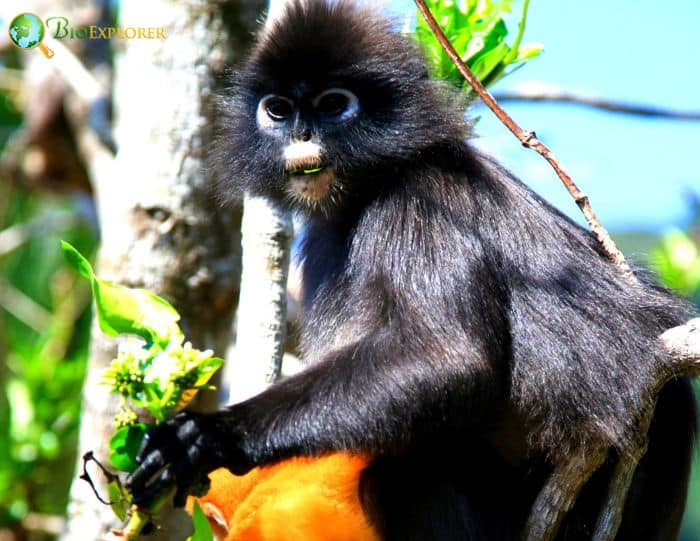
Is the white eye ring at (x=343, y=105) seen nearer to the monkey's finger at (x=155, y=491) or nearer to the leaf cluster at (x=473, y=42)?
the leaf cluster at (x=473, y=42)

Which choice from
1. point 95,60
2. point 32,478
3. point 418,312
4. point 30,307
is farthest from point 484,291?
point 30,307

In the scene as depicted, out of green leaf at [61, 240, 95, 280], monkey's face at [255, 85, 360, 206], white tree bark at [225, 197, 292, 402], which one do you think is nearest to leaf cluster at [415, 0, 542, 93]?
monkey's face at [255, 85, 360, 206]

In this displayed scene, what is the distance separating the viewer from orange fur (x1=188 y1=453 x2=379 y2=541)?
4.27m

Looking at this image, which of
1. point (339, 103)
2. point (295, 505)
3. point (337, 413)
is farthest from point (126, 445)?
point (339, 103)

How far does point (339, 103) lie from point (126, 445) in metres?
1.97

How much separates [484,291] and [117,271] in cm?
251

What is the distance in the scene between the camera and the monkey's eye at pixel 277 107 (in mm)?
4500

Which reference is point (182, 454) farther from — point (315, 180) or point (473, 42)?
point (473, 42)

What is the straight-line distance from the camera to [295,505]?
4402 millimetres

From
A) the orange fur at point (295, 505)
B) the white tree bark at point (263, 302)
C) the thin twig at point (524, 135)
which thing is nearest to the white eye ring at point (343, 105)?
the white tree bark at point (263, 302)

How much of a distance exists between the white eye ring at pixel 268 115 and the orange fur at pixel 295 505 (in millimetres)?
1534

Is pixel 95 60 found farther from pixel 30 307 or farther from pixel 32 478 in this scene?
pixel 32 478

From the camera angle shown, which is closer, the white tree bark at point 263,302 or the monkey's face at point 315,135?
the monkey's face at point 315,135

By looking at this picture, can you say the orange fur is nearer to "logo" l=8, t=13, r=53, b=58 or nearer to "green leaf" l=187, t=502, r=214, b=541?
"green leaf" l=187, t=502, r=214, b=541
